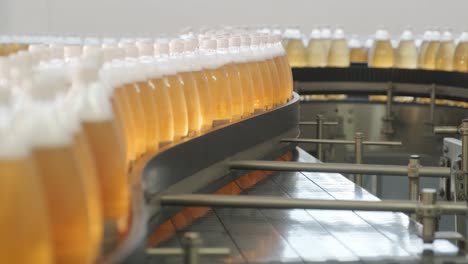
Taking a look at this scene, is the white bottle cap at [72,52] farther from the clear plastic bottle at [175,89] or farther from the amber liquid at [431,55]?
the amber liquid at [431,55]

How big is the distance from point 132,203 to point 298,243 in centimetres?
83

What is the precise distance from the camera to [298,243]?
2951mm

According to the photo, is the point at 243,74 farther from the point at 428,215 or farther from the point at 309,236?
the point at 428,215

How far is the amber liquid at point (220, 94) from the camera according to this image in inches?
140

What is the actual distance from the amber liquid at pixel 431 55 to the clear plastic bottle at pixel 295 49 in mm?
798

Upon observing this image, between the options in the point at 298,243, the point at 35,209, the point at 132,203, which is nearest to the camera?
the point at 35,209

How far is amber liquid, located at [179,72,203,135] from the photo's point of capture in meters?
3.25

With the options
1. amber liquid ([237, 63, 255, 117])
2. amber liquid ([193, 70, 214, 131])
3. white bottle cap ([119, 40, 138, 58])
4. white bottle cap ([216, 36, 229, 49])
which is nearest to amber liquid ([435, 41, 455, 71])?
amber liquid ([237, 63, 255, 117])

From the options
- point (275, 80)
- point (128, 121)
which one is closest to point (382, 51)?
point (275, 80)

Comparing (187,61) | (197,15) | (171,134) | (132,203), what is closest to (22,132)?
(132,203)

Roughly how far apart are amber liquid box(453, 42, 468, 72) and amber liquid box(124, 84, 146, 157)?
14.2 ft

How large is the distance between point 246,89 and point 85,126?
1.90m

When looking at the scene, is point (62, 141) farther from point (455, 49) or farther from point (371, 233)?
point (455, 49)

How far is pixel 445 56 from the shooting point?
6883mm
